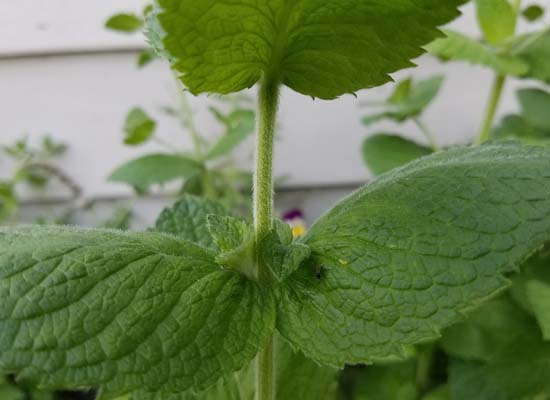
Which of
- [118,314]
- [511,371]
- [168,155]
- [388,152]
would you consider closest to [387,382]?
[511,371]

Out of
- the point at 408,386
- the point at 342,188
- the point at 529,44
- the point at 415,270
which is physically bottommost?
Answer: the point at 408,386

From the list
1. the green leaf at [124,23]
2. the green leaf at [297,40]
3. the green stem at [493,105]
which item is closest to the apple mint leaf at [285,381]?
the green leaf at [297,40]

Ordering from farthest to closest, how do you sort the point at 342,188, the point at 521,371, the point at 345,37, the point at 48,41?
the point at 342,188 < the point at 48,41 < the point at 521,371 < the point at 345,37

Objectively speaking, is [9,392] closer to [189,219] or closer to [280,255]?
[189,219]

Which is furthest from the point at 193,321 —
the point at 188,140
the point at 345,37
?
the point at 188,140

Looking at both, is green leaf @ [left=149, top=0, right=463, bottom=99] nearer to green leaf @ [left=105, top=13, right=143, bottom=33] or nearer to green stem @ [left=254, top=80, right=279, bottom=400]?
green stem @ [left=254, top=80, right=279, bottom=400]

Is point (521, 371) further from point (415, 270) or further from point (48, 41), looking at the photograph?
point (48, 41)
